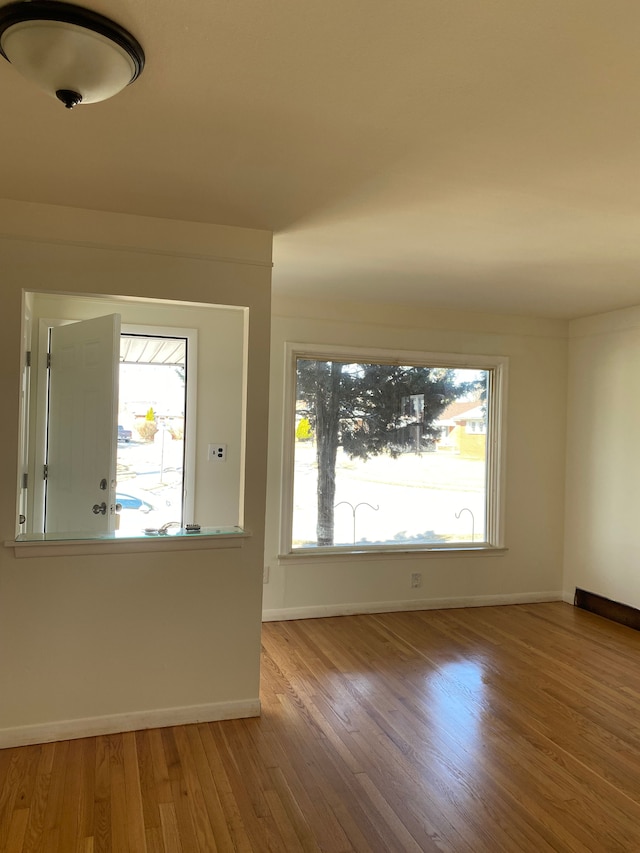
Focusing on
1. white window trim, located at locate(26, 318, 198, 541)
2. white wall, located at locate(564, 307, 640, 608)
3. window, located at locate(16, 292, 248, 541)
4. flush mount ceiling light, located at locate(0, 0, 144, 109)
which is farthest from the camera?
white wall, located at locate(564, 307, 640, 608)

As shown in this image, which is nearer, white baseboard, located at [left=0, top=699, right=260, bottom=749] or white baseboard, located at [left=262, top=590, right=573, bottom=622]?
white baseboard, located at [left=0, top=699, right=260, bottom=749]

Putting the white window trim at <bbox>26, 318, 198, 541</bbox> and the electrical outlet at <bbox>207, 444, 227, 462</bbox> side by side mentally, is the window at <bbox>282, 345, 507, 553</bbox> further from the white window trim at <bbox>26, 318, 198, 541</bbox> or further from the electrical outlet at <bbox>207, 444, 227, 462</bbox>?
the white window trim at <bbox>26, 318, 198, 541</bbox>

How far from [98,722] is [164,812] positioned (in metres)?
0.74

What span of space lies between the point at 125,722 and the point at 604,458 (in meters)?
4.13

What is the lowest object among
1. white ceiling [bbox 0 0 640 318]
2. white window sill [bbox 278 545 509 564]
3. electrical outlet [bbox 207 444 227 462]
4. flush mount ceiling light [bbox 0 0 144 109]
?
white window sill [bbox 278 545 509 564]

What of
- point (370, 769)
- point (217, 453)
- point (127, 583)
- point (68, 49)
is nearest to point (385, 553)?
point (217, 453)

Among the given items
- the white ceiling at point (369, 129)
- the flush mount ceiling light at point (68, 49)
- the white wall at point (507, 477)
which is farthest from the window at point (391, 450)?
the flush mount ceiling light at point (68, 49)

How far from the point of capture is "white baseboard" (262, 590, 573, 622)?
190 inches

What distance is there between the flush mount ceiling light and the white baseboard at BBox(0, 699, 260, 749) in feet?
8.54

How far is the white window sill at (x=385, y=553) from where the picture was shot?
16.0 ft

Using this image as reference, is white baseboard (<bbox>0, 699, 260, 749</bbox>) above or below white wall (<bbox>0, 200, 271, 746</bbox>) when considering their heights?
below

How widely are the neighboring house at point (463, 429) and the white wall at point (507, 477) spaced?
25cm

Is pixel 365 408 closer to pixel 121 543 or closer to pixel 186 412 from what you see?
pixel 186 412

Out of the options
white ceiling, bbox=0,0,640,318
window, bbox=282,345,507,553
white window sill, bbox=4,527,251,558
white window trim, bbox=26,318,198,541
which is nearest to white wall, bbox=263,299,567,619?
window, bbox=282,345,507,553
